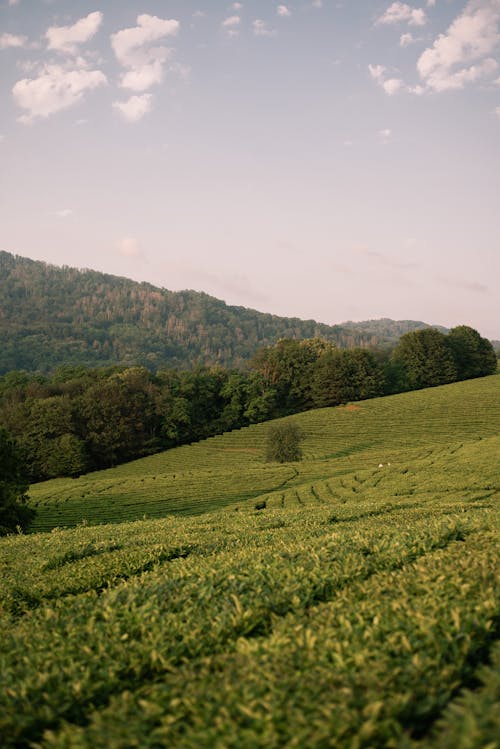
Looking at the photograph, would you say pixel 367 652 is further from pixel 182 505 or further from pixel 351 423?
pixel 351 423

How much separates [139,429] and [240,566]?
309 feet

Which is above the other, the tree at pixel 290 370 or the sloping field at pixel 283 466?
the tree at pixel 290 370

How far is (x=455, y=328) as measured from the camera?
129 metres

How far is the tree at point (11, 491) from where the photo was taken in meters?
28.3

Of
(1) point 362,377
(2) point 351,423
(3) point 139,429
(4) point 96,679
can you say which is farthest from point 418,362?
(4) point 96,679

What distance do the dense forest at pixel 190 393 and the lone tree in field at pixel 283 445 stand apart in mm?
37351

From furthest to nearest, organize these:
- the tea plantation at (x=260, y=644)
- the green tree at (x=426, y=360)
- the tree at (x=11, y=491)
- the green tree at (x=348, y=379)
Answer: the green tree at (x=426, y=360) < the green tree at (x=348, y=379) < the tree at (x=11, y=491) < the tea plantation at (x=260, y=644)

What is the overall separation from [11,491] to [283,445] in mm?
41272

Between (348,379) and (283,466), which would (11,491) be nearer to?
(283,466)

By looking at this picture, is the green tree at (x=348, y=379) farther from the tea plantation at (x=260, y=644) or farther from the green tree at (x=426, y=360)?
the tea plantation at (x=260, y=644)

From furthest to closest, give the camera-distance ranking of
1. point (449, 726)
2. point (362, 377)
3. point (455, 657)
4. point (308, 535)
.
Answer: point (362, 377) → point (308, 535) → point (455, 657) → point (449, 726)

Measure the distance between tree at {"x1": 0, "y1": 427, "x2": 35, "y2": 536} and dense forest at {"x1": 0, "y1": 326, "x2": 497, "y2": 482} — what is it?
175 feet

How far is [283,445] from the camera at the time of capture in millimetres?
65438

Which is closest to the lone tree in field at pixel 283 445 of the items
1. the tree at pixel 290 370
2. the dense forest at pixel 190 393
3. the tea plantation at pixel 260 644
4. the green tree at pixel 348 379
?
the dense forest at pixel 190 393
